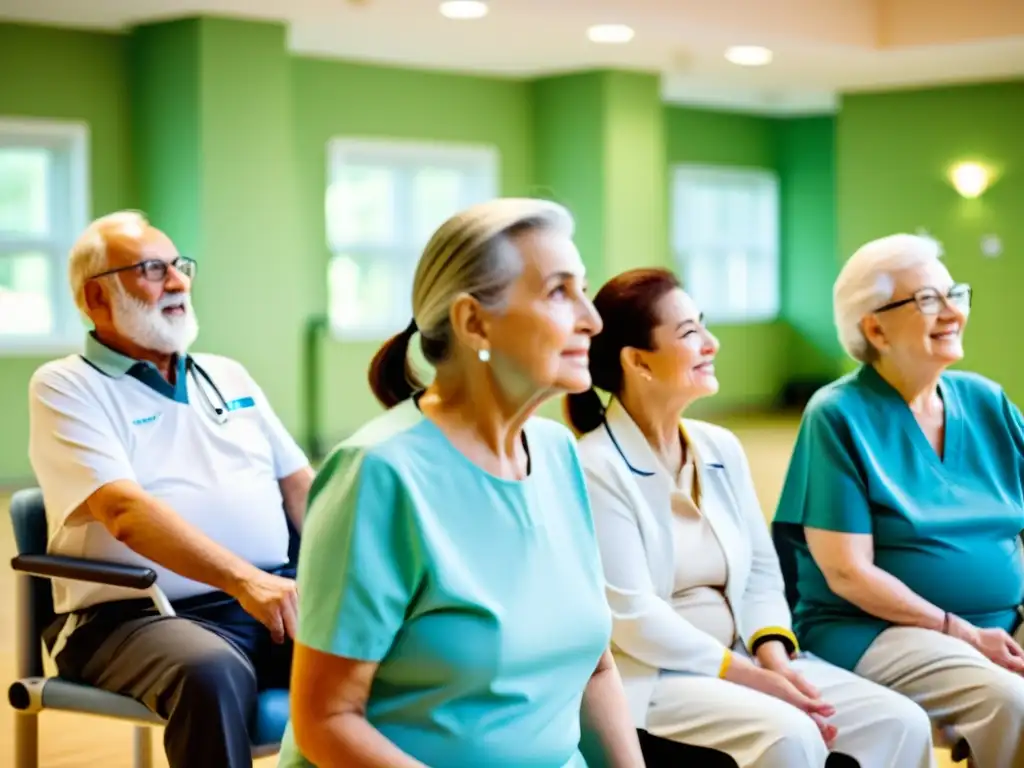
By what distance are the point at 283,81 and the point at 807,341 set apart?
713 cm

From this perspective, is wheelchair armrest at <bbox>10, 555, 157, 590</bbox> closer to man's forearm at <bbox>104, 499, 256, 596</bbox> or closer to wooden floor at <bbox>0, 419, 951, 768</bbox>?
man's forearm at <bbox>104, 499, 256, 596</bbox>

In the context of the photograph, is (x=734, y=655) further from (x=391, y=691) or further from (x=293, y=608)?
(x=391, y=691)

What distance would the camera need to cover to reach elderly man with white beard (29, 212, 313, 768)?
255 centimetres

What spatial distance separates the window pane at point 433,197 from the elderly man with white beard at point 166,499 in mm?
7803

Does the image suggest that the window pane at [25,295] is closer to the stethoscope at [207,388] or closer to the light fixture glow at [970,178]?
the stethoscope at [207,388]

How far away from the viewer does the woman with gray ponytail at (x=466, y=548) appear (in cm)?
164

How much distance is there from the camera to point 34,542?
2805mm

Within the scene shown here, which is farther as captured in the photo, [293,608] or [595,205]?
[595,205]

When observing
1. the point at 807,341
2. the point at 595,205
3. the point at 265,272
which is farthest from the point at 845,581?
the point at 807,341

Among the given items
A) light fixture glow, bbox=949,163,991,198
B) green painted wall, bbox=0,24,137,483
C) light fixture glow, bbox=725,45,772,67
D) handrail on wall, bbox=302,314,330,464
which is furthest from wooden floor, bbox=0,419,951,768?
light fixture glow, bbox=949,163,991,198

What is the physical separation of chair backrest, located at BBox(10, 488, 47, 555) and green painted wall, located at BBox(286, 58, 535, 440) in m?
7.04

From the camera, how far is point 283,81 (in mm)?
8711

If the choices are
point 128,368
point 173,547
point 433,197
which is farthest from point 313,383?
point 173,547

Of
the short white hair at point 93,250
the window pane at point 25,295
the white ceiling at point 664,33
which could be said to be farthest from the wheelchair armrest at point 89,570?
the window pane at point 25,295
